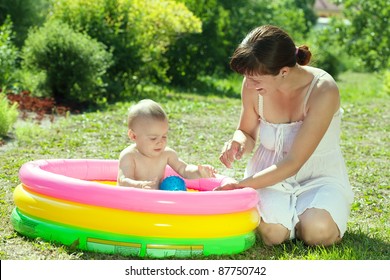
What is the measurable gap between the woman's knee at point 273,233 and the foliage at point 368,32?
46.3 feet

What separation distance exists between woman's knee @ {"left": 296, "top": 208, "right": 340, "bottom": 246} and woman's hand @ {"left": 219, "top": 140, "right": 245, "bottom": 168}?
59 cm

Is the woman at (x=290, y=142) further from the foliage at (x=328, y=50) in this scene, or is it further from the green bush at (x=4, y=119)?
the foliage at (x=328, y=50)

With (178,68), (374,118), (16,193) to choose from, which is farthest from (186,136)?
(178,68)

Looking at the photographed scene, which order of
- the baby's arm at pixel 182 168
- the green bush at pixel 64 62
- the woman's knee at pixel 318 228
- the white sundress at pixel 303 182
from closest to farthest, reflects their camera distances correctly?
the woman's knee at pixel 318 228
the white sundress at pixel 303 182
the baby's arm at pixel 182 168
the green bush at pixel 64 62

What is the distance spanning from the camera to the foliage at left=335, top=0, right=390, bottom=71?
17.9 metres

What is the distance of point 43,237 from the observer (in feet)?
14.2

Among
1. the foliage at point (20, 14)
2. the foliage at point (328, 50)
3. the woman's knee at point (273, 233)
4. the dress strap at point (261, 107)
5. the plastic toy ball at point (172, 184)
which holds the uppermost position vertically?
the dress strap at point (261, 107)

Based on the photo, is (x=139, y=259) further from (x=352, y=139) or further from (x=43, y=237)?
(x=352, y=139)

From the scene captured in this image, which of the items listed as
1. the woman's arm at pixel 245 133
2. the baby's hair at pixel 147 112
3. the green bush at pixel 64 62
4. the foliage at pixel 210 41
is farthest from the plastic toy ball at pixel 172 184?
the foliage at pixel 210 41

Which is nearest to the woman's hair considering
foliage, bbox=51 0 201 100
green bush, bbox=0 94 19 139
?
green bush, bbox=0 94 19 139

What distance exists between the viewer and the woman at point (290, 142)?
4289 millimetres

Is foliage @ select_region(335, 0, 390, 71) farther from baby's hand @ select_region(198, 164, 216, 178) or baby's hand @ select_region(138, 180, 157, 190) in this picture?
baby's hand @ select_region(138, 180, 157, 190)

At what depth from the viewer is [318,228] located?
4.41m

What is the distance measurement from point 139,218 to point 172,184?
2.35ft
